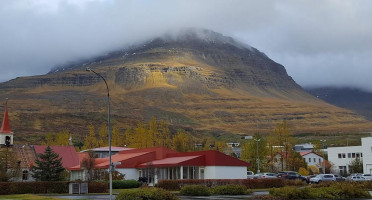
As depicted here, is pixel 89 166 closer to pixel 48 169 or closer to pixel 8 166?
pixel 48 169

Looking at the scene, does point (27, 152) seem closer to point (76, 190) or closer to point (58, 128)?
point (76, 190)

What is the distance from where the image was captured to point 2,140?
267 feet

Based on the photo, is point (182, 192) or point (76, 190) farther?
point (76, 190)

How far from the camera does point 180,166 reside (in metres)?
65.7

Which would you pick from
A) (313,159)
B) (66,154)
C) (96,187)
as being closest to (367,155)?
(313,159)

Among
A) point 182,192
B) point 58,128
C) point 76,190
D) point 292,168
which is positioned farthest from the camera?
point 58,128

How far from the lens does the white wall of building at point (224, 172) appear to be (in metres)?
64.4

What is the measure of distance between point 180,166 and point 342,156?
69.1 metres

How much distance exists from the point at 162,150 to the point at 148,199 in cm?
4695

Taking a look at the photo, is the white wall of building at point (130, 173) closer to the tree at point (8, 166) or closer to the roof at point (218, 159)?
the roof at point (218, 159)

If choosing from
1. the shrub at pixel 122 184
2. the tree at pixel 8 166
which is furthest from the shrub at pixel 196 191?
the tree at pixel 8 166

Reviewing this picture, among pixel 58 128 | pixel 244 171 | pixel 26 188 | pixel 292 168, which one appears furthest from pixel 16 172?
pixel 58 128

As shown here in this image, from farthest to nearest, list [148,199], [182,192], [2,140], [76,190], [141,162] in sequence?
[2,140], [141,162], [76,190], [182,192], [148,199]

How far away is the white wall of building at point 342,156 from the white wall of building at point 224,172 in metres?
59.5
